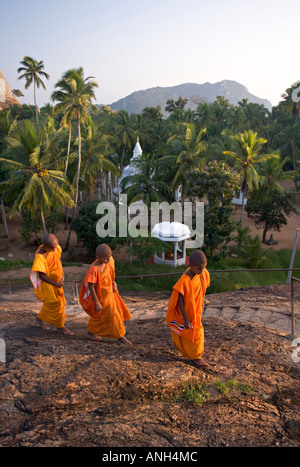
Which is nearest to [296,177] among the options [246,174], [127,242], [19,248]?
[246,174]

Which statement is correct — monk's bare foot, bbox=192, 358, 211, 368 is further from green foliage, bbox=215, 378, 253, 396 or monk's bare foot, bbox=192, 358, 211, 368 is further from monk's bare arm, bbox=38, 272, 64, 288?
monk's bare arm, bbox=38, 272, 64, 288

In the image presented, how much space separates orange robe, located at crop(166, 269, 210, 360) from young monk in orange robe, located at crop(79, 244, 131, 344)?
3.27 feet

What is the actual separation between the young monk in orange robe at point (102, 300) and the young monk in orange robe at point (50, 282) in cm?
45

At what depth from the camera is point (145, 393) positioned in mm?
3377

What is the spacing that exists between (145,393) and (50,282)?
2.28m

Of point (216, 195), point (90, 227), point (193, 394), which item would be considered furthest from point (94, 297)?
point (90, 227)

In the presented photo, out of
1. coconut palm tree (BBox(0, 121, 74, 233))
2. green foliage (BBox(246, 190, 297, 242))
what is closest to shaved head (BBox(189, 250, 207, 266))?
coconut palm tree (BBox(0, 121, 74, 233))

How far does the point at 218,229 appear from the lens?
16062mm

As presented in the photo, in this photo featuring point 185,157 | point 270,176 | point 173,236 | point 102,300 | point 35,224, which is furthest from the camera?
point 270,176

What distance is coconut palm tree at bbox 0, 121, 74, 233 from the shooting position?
14953 mm

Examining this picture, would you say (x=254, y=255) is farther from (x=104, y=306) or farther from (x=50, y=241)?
(x=50, y=241)
